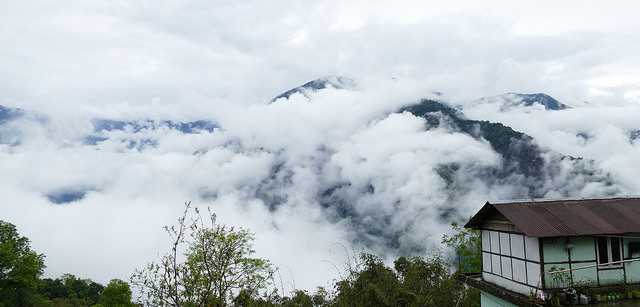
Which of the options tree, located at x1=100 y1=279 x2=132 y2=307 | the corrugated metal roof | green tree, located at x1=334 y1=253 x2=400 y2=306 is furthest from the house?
tree, located at x1=100 y1=279 x2=132 y2=307

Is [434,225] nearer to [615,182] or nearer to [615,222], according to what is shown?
[615,182]

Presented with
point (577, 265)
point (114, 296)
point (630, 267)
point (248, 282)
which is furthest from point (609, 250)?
point (114, 296)

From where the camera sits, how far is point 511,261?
1727cm

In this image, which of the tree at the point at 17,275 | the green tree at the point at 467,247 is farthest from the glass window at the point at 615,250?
the tree at the point at 17,275

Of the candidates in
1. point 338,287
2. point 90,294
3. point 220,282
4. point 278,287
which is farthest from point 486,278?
point 90,294

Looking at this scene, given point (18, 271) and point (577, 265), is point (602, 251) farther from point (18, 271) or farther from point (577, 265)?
point (18, 271)

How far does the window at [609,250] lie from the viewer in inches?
632

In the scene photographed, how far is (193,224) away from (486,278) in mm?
16196

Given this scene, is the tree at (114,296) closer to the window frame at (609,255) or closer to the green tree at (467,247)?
the green tree at (467,247)

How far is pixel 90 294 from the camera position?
73438 mm

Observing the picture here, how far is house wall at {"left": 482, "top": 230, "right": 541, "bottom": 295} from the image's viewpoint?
15.9m

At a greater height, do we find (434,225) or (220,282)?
(434,225)

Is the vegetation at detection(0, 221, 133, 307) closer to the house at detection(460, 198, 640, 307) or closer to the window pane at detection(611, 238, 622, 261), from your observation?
the house at detection(460, 198, 640, 307)

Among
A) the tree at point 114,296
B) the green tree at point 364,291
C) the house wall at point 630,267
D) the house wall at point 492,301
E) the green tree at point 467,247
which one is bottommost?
the tree at point 114,296
